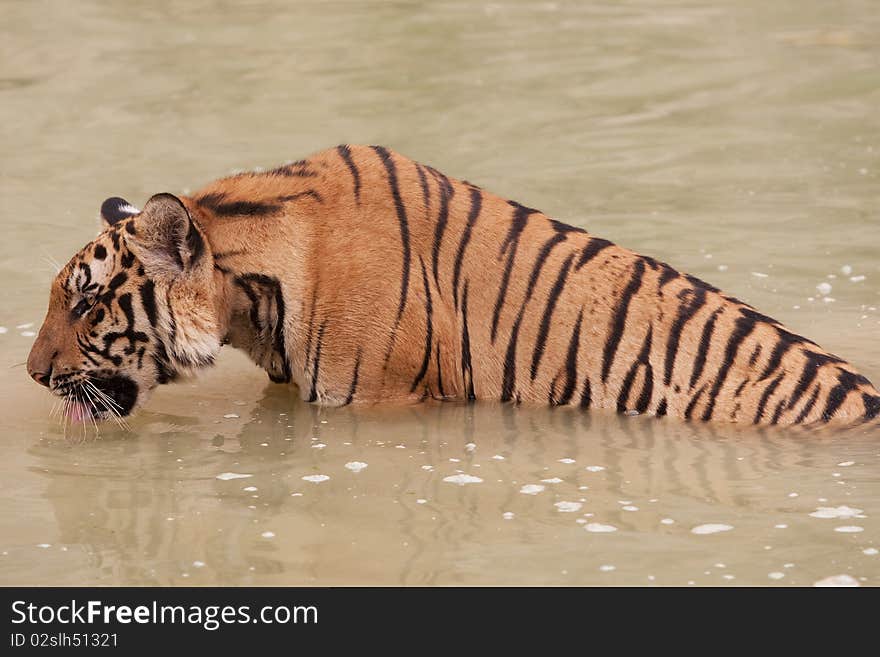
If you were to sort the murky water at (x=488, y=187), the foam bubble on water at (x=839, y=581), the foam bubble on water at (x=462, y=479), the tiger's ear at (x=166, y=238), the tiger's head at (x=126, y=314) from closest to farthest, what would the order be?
1. the foam bubble on water at (x=839, y=581)
2. the murky water at (x=488, y=187)
3. the foam bubble on water at (x=462, y=479)
4. the tiger's ear at (x=166, y=238)
5. the tiger's head at (x=126, y=314)

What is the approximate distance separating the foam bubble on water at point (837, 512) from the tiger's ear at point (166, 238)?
7.34ft

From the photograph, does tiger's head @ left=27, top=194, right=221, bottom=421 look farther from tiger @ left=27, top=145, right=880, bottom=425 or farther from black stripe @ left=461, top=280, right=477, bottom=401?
black stripe @ left=461, top=280, right=477, bottom=401

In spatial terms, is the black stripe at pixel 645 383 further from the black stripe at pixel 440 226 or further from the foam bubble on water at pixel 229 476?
the foam bubble on water at pixel 229 476

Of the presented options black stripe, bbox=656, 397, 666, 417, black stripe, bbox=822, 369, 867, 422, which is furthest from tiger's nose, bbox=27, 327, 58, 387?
black stripe, bbox=822, 369, 867, 422

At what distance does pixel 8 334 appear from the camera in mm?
7062

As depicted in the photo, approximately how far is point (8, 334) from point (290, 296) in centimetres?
199

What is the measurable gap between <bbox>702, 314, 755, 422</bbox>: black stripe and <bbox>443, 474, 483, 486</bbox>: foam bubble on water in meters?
0.91

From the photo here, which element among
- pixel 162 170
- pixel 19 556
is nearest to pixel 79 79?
pixel 162 170

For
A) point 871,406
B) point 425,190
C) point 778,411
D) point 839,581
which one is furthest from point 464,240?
point 839,581

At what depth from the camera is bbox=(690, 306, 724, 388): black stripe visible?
561 centimetres

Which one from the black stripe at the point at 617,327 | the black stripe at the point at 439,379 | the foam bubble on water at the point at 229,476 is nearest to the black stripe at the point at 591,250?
the black stripe at the point at 617,327

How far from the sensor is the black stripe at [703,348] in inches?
221

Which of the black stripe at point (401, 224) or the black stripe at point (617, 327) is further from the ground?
the black stripe at point (401, 224)

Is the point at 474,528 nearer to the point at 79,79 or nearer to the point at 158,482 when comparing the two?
the point at 158,482
